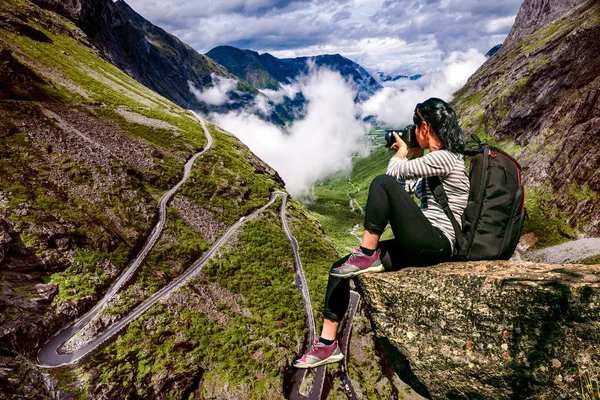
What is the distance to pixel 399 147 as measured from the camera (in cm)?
941

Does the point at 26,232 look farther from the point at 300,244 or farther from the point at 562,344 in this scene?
the point at 562,344

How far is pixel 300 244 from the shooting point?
84.8m

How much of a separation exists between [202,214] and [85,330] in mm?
37466

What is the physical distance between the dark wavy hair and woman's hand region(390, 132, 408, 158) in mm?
945

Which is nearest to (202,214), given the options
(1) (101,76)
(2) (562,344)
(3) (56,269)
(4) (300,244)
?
(4) (300,244)

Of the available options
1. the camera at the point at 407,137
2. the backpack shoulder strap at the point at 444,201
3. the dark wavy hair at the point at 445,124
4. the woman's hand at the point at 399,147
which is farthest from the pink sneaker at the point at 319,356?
the dark wavy hair at the point at 445,124

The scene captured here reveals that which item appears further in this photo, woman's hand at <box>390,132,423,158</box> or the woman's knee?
woman's hand at <box>390,132,423,158</box>

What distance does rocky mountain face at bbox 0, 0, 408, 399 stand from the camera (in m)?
41.6

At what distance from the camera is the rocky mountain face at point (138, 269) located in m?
41.6

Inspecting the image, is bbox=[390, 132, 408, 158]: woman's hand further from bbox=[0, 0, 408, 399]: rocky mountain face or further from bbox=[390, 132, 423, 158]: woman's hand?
bbox=[0, 0, 408, 399]: rocky mountain face

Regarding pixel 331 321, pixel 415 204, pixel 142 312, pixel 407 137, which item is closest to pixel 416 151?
pixel 407 137

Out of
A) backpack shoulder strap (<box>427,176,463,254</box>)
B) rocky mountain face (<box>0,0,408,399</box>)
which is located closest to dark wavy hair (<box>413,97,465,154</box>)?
backpack shoulder strap (<box>427,176,463,254</box>)

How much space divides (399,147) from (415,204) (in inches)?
84.8

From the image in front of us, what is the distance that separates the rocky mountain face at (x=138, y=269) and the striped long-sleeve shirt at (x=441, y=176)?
46.4 metres
